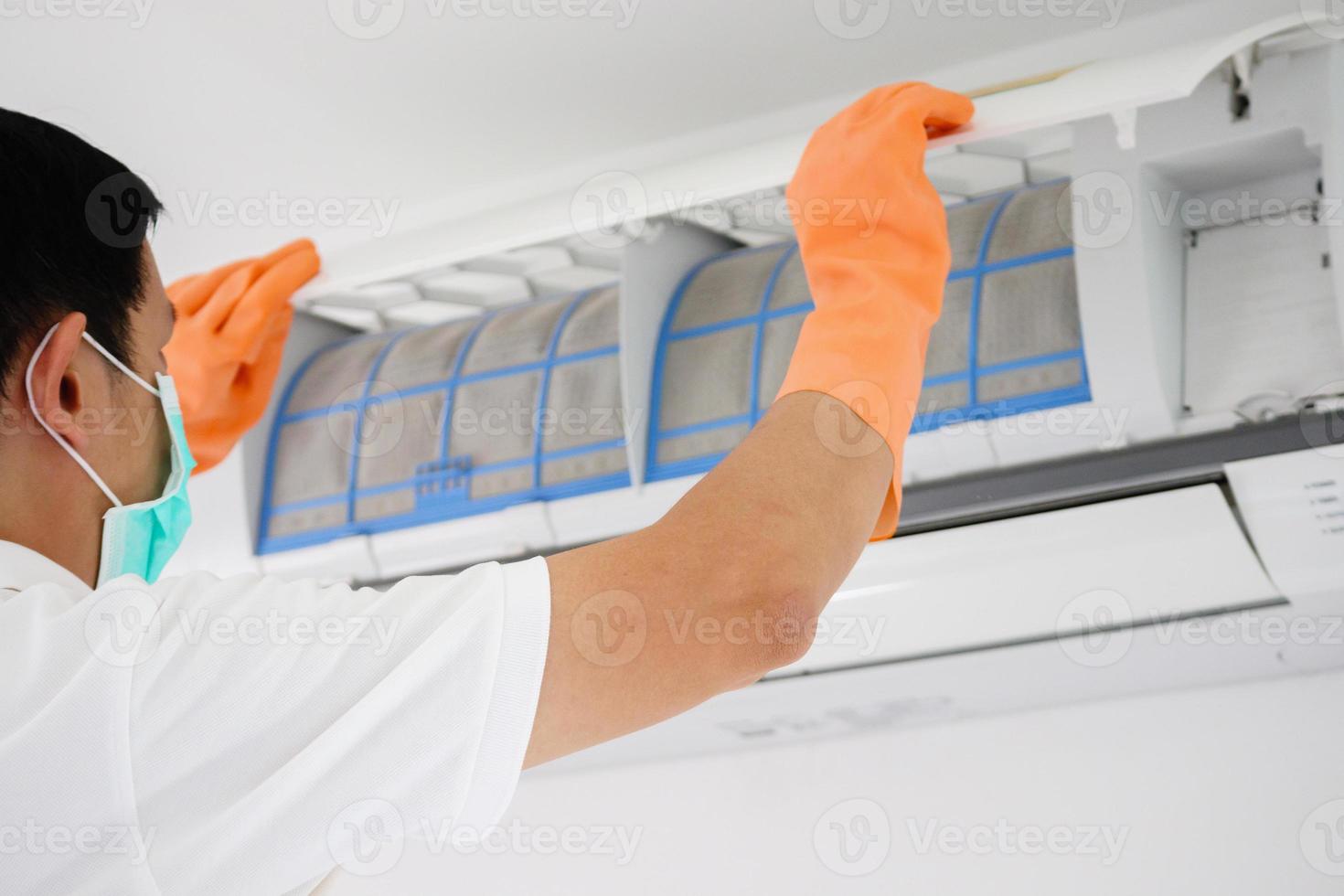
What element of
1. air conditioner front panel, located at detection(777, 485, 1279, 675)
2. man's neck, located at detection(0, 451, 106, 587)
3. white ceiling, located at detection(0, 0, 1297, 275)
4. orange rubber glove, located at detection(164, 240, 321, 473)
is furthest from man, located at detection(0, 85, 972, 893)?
white ceiling, located at detection(0, 0, 1297, 275)

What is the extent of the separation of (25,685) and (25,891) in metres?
0.14

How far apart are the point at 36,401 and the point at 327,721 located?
42cm

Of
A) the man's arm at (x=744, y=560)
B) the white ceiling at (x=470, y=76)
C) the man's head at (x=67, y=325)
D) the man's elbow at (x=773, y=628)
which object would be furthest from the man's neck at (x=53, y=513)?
the white ceiling at (x=470, y=76)

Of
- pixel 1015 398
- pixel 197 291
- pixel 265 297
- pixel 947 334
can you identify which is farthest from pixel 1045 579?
pixel 197 291

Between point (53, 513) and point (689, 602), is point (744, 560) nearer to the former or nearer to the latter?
point (689, 602)

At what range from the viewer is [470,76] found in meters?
2.03

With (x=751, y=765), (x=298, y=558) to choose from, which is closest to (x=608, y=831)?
(x=751, y=765)

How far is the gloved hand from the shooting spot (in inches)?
37.4

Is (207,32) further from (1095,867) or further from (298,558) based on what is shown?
(1095,867)

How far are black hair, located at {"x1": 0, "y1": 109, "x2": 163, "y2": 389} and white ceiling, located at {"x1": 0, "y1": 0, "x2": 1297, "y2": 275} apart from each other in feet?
3.09

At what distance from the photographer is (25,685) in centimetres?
76

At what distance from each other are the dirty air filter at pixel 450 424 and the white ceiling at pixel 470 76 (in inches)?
13.5

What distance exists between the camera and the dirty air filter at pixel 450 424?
1.89m

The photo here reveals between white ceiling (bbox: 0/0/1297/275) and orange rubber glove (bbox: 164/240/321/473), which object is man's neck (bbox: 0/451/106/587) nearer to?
orange rubber glove (bbox: 164/240/321/473)
